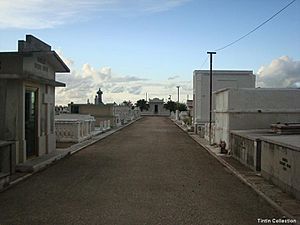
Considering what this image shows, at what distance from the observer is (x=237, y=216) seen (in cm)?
772

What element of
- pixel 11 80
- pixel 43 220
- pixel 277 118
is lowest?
pixel 43 220

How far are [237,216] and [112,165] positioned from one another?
756 centimetres

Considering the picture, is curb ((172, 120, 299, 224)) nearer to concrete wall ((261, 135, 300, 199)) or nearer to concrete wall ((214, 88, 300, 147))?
concrete wall ((261, 135, 300, 199))

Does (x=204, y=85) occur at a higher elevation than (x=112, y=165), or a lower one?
higher

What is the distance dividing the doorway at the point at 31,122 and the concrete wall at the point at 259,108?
26.8ft

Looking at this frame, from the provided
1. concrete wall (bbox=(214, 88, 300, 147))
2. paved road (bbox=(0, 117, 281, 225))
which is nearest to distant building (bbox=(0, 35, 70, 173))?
paved road (bbox=(0, 117, 281, 225))

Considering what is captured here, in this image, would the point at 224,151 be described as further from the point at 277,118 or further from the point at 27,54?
the point at 27,54

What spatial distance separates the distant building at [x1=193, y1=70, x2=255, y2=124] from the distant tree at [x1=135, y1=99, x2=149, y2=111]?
289 ft

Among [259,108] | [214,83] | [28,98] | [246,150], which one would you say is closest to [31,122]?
[28,98]

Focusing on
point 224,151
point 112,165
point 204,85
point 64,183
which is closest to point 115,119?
point 204,85

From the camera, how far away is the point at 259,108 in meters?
Answer: 18.5

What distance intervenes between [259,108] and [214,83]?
1889 cm

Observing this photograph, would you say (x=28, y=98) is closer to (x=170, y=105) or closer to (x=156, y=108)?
(x=170, y=105)

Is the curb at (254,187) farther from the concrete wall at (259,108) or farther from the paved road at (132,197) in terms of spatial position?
the concrete wall at (259,108)
